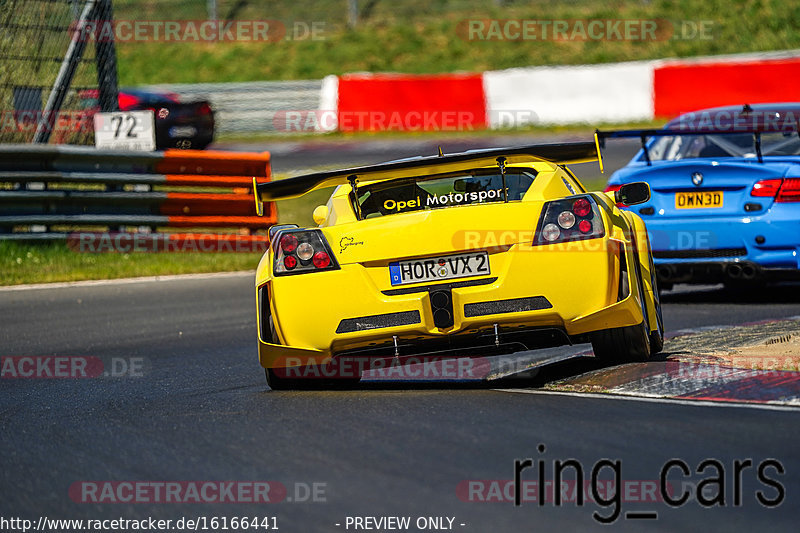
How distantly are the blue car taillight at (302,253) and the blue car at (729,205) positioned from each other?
150 inches

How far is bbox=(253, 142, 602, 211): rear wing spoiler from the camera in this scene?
6676 millimetres

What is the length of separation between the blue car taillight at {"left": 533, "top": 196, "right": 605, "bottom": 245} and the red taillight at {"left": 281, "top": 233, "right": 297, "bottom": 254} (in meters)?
1.15

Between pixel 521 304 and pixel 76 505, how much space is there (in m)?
2.46

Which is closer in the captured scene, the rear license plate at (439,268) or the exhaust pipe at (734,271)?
the rear license plate at (439,268)

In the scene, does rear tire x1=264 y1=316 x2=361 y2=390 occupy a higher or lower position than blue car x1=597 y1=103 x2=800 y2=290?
lower

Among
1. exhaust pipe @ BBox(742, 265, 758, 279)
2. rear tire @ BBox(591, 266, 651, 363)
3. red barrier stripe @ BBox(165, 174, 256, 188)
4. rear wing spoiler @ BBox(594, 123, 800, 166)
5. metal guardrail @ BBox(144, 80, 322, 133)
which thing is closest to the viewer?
rear tire @ BBox(591, 266, 651, 363)

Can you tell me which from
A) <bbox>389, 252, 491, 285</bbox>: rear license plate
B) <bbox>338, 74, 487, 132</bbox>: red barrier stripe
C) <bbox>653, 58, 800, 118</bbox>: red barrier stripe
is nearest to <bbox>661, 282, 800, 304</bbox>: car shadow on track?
<bbox>389, 252, 491, 285</bbox>: rear license plate

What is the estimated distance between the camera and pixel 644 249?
7215mm

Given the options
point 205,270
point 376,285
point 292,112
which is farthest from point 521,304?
point 292,112

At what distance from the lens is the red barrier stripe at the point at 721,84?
2572 centimetres
